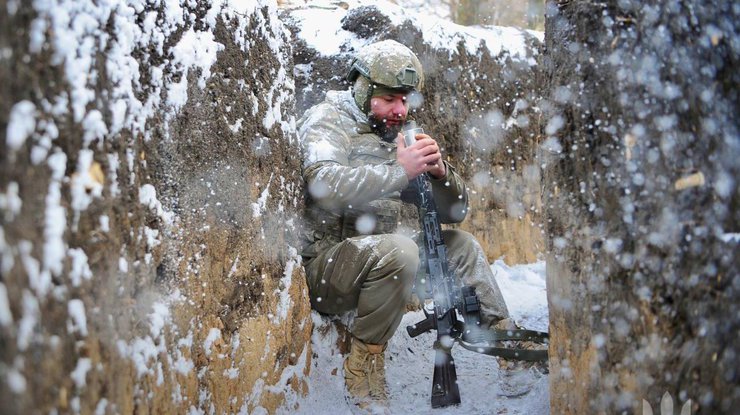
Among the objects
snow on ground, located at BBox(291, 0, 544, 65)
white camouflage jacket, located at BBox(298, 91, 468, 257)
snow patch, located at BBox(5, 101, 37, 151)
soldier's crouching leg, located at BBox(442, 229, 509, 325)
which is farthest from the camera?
snow on ground, located at BBox(291, 0, 544, 65)

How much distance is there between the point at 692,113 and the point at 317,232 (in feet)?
4.90

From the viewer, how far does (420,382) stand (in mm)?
2678

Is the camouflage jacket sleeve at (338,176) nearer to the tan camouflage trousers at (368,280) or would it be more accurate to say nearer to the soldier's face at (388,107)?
the tan camouflage trousers at (368,280)

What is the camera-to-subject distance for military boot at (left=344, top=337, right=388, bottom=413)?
7.95 feet

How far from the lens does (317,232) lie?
2.62m

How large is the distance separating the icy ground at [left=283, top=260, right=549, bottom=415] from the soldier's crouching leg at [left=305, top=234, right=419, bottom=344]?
0.20 m

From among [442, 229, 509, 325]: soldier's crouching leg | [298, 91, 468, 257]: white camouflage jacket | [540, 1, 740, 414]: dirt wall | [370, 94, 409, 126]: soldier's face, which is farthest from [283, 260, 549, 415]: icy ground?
[370, 94, 409, 126]: soldier's face

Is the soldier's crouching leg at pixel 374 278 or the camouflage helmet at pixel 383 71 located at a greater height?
the camouflage helmet at pixel 383 71

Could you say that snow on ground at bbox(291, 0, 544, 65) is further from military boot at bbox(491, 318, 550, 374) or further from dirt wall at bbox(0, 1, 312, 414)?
military boot at bbox(491, 318, 550, 374)

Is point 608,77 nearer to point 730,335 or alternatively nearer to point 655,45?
point 655,45

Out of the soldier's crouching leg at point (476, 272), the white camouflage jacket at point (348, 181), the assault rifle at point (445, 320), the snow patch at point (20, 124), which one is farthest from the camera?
the soldier's crouching leg at point (476, 272)

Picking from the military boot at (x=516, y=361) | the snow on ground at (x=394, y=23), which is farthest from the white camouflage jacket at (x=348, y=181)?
the snow on ground at (x=394, y=23)

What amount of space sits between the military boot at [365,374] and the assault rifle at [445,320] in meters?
0.18

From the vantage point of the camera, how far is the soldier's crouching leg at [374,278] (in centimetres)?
240
